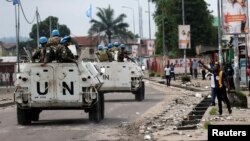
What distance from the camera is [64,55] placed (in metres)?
16.6

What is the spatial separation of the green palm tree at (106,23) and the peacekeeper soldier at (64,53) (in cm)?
9493

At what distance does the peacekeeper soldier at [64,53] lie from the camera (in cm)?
1659

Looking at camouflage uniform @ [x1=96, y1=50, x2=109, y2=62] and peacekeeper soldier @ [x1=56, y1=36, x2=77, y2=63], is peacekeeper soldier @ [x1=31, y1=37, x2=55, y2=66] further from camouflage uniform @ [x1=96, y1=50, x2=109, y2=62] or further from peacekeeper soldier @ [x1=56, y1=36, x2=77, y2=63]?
camouflage uniform @ [x1=96, y1=50, x2=109, y2=62]

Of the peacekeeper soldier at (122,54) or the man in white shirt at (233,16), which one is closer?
the man in white shirt at (233,16)

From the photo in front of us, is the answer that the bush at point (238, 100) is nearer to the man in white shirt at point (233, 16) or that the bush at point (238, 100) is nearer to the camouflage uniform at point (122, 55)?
the man in white shirt at point (233, 16)

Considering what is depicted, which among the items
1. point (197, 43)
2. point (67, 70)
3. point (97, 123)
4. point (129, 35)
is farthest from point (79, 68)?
point (129, 35)

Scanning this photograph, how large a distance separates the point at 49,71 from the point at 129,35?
4038 inches

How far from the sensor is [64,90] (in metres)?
16.7

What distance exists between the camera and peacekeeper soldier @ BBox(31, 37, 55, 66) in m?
16.8

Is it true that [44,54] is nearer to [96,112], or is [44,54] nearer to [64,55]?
[64,55]

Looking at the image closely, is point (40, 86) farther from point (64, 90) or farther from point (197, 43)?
point (197, 43)

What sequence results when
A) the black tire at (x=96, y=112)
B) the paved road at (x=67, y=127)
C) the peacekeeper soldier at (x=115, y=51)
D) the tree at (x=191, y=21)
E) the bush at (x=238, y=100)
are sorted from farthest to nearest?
the tree at (x=191, y=21) < the peacekeeper soldier at (x=115, y=51) < the bush at (x=238, y=100) < the black tire at (x=96, y=112) < the paved road at (x=67, y=127)

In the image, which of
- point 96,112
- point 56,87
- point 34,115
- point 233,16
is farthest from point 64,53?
point 233,16

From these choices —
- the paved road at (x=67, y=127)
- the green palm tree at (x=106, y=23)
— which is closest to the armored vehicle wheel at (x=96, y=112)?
the paved road at (x=67, y=127)
